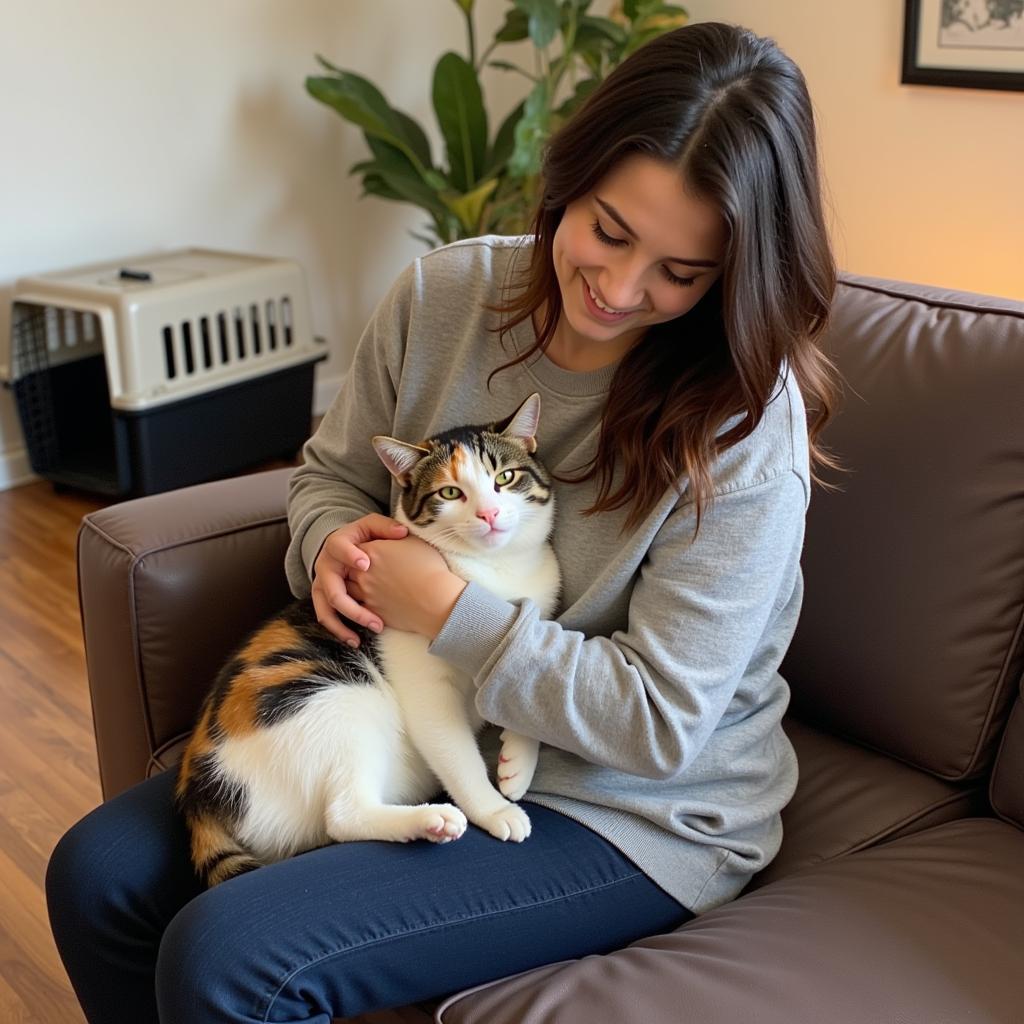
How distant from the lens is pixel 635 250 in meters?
1.11

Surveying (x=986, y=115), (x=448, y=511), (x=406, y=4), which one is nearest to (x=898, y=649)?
(x=448, y=511)

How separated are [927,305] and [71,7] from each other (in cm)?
245

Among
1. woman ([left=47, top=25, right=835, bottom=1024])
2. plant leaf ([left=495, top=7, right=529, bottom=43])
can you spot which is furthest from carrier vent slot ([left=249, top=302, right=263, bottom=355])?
woman ([left=47, top=25, right=835, bottom=1024])

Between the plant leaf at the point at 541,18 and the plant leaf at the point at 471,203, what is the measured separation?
1.24 feet

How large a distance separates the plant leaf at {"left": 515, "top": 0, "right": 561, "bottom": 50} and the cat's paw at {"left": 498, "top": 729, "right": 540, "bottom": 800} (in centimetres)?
228

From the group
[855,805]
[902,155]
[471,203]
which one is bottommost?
[855,805]

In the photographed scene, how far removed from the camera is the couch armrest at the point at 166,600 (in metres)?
1.47

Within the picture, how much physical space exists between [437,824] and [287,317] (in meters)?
2.41

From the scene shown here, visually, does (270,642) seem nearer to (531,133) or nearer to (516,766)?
(516,766)

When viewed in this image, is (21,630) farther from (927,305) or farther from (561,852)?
(927,305)

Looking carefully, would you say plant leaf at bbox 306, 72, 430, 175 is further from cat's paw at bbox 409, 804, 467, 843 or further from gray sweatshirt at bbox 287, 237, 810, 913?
cat's paw at bbox 409, 804, 467, 843

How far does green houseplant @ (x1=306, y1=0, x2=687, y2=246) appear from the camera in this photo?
9.98 feet

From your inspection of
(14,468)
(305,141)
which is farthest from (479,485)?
(305,141)

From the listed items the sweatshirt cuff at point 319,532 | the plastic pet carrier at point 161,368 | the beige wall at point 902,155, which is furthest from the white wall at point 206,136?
the sweatshirt cuff at point 319,532
